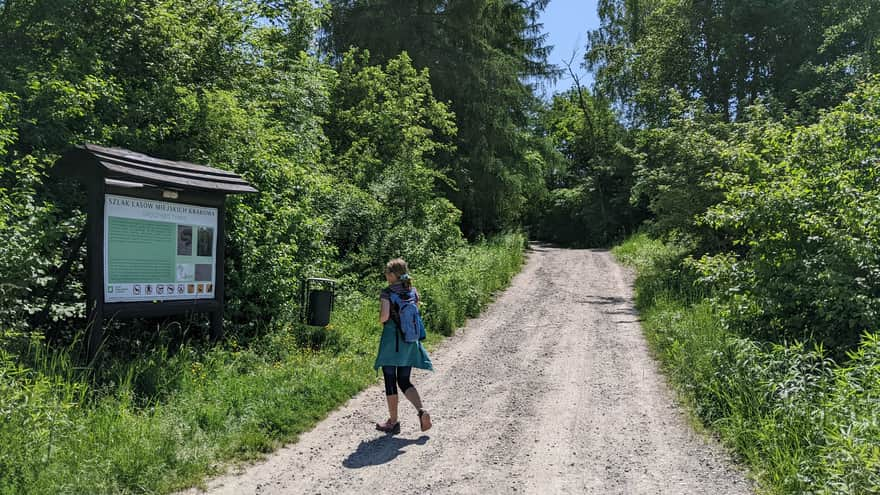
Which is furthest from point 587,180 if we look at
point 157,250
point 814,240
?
point 157,250

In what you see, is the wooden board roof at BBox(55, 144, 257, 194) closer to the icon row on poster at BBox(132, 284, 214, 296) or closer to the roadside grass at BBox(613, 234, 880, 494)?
the icon row on poster at BBox(132, 284, 214, 296)

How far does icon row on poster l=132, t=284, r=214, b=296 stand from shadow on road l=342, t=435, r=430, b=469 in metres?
2.93

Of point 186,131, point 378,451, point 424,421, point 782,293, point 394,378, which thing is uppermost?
point 186,131

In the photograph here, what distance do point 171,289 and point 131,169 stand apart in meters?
1.45

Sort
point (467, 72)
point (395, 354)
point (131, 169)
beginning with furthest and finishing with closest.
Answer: point (467, 72) → point (131, 169) → point (395, 354)

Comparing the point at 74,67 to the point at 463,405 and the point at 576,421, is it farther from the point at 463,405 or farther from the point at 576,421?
the point at 576,421

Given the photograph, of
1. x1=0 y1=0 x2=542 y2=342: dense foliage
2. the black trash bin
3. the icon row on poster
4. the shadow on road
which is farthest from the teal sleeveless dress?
x1=0 y1=0 x2=542 y2=342: dense foliage

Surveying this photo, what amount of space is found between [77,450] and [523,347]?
7353 mm

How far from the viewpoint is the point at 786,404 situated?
5.37 m

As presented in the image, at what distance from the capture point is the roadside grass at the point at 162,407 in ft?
14.5

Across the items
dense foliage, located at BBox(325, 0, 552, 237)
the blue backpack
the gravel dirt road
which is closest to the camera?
the gravel dirt road

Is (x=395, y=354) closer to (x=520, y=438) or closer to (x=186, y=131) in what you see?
(x=520, y=438)

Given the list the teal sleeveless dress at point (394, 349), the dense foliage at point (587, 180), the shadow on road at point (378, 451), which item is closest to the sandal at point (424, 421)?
the shadow on road at point (378, 451)

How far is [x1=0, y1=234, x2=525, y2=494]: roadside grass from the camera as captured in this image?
4410mm
